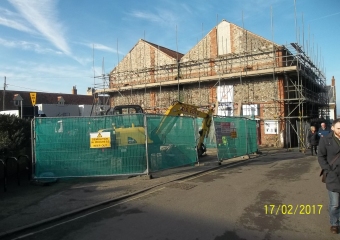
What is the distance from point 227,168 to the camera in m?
13.0

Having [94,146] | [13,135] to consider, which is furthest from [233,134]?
[13,135]

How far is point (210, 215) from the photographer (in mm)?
6227

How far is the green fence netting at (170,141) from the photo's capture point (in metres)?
10.8

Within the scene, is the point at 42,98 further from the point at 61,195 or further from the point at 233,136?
the point at 61,195

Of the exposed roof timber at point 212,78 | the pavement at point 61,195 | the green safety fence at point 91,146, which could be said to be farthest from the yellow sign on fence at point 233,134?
the exposed roof timber at point 212,78

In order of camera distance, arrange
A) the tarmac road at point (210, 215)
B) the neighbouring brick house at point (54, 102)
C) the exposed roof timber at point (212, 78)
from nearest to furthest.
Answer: the tarmac road at point (210, 215) → the exposed roof timber at point (212, 78) → the neighbouring brick house at point (54, 102)

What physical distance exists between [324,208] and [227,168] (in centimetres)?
642

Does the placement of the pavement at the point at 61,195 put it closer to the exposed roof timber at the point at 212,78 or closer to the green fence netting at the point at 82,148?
the green fence netting at the point at 82,148

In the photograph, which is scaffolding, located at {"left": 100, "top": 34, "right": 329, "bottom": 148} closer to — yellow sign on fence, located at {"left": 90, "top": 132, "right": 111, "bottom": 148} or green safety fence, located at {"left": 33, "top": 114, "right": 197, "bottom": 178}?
green safety fence, located at {"left": 33, "top": 114, "right": 197, "bottom": 178}

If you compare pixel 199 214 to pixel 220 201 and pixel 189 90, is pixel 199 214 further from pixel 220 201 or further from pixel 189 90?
pixel 189 90

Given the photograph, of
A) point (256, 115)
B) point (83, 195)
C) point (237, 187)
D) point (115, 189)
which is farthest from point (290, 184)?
point (256, 115)

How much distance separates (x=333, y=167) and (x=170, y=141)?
23.2 feet

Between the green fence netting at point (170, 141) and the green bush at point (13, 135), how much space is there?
193 inches

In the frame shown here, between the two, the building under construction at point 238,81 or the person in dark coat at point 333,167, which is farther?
the building under construction at point 238,81
